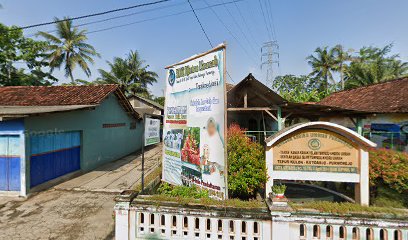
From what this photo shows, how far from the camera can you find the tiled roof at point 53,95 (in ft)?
31.5

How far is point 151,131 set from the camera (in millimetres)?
4672

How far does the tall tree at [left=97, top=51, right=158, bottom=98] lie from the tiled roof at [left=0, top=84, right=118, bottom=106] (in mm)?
15715

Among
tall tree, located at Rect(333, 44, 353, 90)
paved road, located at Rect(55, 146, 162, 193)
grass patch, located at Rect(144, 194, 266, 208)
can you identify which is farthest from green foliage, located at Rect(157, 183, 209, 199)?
tall tree, located at Rect(333, 44, 353, 90)

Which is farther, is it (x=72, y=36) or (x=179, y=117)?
(x=72, y=36)

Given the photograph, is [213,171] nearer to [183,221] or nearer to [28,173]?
[183,221]

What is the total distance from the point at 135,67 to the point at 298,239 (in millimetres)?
30809

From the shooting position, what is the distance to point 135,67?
2970 cm

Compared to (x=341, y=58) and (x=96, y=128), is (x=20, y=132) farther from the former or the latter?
(x=341, y=58)

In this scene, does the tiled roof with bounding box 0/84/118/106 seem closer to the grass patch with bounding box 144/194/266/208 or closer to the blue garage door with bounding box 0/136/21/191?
the blue garage door with bounding box 0/136/21/191

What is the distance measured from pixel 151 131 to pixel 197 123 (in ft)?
3.73

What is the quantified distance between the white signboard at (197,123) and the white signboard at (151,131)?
736 millimetres

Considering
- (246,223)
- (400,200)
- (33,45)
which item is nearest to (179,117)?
(246,223)

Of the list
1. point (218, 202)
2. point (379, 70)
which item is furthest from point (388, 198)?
point (379, 70)

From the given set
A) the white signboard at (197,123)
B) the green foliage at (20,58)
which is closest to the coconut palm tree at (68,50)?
the green foliage at (20,58)
